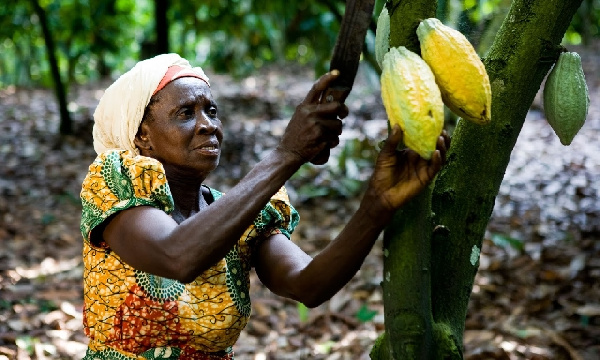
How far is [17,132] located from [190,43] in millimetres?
6737

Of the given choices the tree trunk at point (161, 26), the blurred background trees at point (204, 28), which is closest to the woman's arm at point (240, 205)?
the blurred background trees at point (204, 28)

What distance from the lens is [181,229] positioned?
4.28 ft

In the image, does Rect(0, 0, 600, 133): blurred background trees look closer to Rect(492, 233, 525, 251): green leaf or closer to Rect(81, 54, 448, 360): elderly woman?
Rect(81, 54, 448, 360): elderly woman

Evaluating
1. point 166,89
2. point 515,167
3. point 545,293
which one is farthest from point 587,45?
point 166,89

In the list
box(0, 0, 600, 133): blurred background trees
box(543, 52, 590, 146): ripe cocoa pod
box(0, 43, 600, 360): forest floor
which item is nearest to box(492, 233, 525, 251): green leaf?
box(0, 43, 600, 360): forest floor

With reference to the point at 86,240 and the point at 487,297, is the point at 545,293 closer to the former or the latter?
the point at 487,297

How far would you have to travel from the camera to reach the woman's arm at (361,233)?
1.12 meters

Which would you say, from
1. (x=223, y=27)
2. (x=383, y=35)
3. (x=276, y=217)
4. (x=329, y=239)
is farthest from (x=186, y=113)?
(x=223, y=27)

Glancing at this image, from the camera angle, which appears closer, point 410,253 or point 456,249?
point 410,253

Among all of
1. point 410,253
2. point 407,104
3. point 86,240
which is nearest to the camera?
point 407,104

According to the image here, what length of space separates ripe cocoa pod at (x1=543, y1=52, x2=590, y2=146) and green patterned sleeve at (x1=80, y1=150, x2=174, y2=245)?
83cm

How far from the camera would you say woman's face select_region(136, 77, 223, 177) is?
164cm

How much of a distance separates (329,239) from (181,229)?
2747mm

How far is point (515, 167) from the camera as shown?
195 inches
